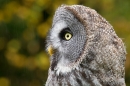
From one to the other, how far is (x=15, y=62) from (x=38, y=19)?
719mm

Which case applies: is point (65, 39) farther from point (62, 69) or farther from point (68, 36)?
point (62, 69)

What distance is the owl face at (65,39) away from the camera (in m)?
4.53

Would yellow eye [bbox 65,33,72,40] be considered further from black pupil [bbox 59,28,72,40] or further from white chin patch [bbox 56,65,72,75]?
white chin patch [bbox 56,65,72,75]

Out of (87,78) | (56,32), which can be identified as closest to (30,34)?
(56,32)

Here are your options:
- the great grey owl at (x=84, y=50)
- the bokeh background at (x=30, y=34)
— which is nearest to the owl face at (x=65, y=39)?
the great grey owl at (x=84, y=50)

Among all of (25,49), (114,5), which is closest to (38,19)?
(25,49)

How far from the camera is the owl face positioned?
178 inches

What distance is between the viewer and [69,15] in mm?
4602

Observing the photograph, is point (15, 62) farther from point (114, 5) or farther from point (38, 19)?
point (114, 5)

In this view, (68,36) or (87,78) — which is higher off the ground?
(68,36)

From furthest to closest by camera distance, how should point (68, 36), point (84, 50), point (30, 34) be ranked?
point (30, 34) < point (68, 36) < point (84, 50)

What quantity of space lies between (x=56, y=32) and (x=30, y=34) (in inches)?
140

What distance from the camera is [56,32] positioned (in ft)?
15.2

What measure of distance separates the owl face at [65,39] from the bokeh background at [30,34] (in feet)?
10.7
